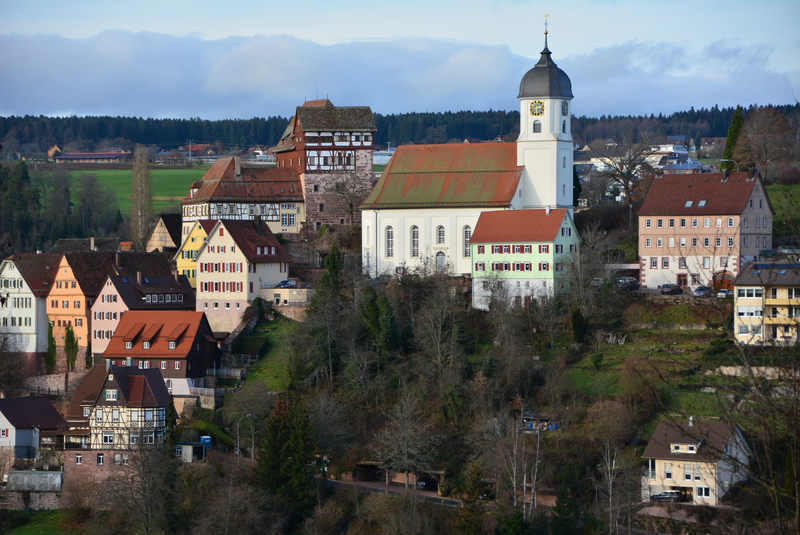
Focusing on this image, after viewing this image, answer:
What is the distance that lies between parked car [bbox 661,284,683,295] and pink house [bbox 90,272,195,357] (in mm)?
27153

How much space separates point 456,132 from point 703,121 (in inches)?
1664

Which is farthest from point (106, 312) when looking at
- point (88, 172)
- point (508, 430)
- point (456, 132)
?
point (456, 132)

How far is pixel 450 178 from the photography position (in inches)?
Result: 2657

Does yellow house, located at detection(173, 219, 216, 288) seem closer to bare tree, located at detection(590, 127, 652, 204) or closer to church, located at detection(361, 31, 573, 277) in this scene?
church, located at detection(361, 31, 573, 277)

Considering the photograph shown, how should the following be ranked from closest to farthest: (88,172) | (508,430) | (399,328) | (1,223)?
(508,430)
(399,328)
(1,223)
(88,172)

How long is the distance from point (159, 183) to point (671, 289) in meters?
77.2

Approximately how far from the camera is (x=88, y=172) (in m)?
127

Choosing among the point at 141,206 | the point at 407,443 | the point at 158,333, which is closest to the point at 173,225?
the point at 141,206

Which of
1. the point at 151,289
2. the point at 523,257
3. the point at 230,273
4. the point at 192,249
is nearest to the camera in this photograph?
the point at 523,257

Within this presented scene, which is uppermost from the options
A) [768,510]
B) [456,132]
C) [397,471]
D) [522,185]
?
[456,132]

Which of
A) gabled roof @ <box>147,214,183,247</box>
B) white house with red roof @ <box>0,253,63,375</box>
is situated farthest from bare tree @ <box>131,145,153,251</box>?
white house with red roof @ <box>0,253,63,375</box>

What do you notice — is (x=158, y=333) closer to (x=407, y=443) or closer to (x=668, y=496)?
(x=407, y=443)

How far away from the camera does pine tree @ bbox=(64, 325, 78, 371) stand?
198 feet

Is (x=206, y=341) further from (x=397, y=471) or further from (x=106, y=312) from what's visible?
(x=397, y=471)
